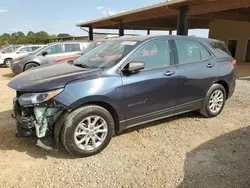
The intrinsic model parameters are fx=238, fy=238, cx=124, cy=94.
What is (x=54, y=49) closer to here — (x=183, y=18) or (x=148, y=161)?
(x=183, y=18)

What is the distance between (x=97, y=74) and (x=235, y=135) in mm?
2602

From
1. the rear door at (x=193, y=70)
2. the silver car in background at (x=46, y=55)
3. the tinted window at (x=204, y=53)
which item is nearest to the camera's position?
the rear door at (x=193, y=70)

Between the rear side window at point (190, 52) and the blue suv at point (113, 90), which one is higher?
the rear side window at point (190, 52)

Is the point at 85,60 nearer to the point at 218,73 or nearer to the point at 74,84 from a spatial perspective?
the point at 74,84

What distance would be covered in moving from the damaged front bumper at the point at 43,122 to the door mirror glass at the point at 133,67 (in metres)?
1.05

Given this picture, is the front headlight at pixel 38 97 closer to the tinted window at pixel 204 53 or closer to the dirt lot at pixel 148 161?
the dirt lot at pixel 148 161

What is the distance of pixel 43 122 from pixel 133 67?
1.44m

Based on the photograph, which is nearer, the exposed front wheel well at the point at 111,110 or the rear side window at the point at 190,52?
the exposed front wheel well at the point at 111,110

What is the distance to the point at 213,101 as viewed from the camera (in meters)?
4.76

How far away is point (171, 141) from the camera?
3801 millimetres

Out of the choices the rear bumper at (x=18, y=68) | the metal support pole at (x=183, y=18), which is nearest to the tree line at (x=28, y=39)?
the rear bumper at (x=18, y=68)

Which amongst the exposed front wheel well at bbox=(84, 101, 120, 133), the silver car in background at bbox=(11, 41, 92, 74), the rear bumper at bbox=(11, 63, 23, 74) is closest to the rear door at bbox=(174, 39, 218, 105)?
the exposed front wheel well at bbox=(84, 101, 120, 133)

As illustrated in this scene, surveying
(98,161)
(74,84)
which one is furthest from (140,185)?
(74,84)

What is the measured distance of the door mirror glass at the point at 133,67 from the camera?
343 centimetres
